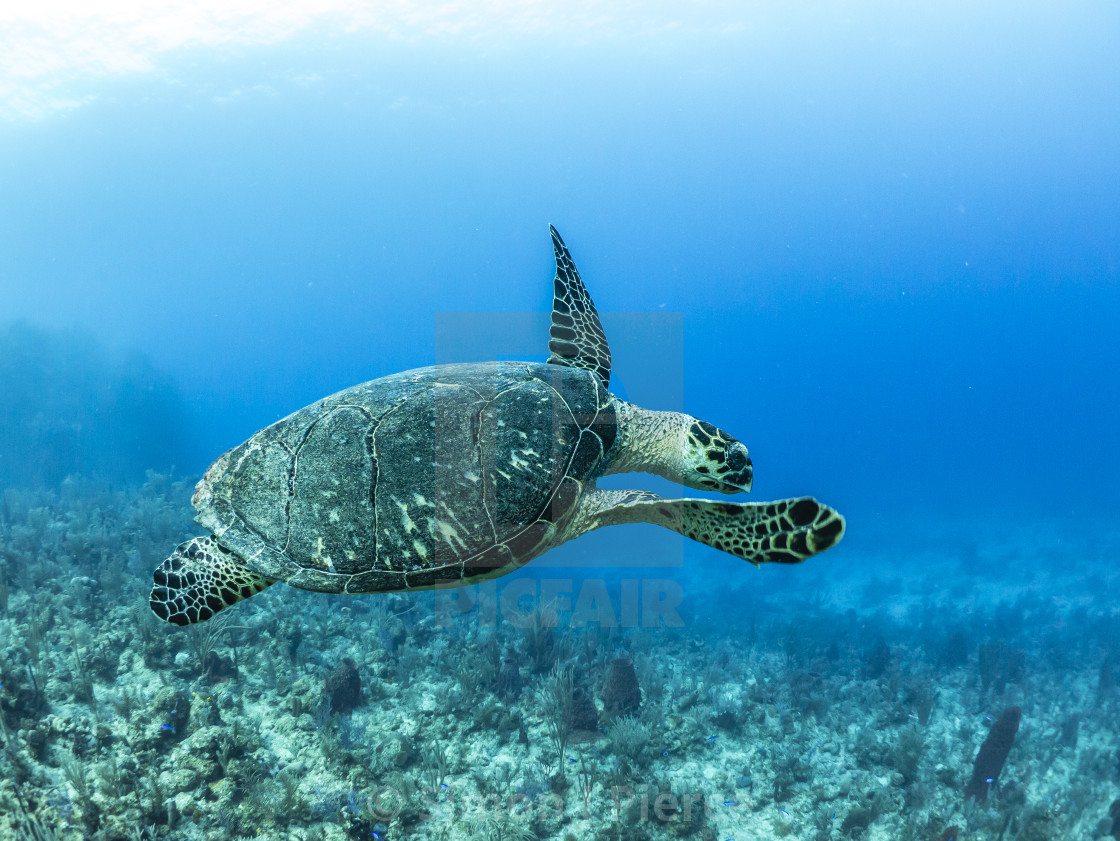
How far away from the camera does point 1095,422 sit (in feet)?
181

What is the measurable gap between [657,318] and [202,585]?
3406 cm

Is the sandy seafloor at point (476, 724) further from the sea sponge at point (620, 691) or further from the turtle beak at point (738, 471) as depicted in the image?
the turtle beak at point (738, 471)

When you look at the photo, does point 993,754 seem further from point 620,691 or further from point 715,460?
point 715,460

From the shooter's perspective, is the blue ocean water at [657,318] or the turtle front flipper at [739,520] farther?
the blue ocean water at [657,318]

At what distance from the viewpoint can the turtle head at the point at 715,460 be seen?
340 centimetres

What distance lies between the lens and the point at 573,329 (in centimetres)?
464

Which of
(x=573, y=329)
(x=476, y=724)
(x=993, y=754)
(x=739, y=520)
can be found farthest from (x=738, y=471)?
(x=993, y=754)

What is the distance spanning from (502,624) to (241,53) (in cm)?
2970

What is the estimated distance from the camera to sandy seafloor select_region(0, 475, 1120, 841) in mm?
4086

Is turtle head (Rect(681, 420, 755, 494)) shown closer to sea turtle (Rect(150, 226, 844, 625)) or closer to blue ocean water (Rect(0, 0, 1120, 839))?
sea turtle (Rect(150, 226, 844, 625))

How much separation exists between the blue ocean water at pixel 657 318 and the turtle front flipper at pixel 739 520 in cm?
313

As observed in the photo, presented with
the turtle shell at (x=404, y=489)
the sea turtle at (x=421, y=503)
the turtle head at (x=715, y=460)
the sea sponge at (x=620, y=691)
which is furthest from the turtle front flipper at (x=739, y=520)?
the sea sponge at (x=620, y=691)

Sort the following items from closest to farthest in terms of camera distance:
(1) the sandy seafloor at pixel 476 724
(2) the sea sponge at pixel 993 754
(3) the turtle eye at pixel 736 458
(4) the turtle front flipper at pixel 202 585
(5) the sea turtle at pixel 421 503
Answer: (5) the sea turtle at pixel 421 503, (4) the turtle front flipper at pixel 202 585, (3) the turtle eye at pixel 736 458, (1) the sandy seafloor at pixel 476 724, (2) the sea sponge at pixel 993 754

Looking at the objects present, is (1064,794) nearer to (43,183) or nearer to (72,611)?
→ (72,611)
